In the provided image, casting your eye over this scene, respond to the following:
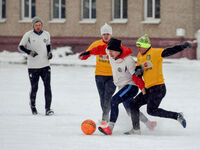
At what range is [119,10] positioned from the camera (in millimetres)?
29516

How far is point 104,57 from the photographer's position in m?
9.70

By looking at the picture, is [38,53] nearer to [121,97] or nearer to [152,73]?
[121,97]

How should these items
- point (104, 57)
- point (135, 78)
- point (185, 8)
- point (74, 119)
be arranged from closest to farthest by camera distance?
Result: point (135, 78)
point (104, 57)
point (74, 119)
point (185, 8)

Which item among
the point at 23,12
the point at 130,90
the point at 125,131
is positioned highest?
the point at 23,12

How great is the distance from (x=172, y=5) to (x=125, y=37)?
9.90 feet

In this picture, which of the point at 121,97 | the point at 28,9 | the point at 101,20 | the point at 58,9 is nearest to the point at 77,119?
the point at 121,97

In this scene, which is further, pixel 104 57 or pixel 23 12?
pixel 23 12

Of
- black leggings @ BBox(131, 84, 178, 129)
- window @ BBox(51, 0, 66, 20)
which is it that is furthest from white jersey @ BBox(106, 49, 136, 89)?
window @ BBox(51, 0, 66, 20)

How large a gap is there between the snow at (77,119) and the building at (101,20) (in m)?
7.41

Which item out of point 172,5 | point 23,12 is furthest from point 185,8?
point 23,12

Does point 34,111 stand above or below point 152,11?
below

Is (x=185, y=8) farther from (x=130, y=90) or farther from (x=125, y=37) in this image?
(x=130, y=90)

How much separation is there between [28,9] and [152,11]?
309 inches

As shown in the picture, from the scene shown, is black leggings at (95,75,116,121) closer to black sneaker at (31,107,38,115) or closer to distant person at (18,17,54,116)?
distant person at (18,17,54,116)
